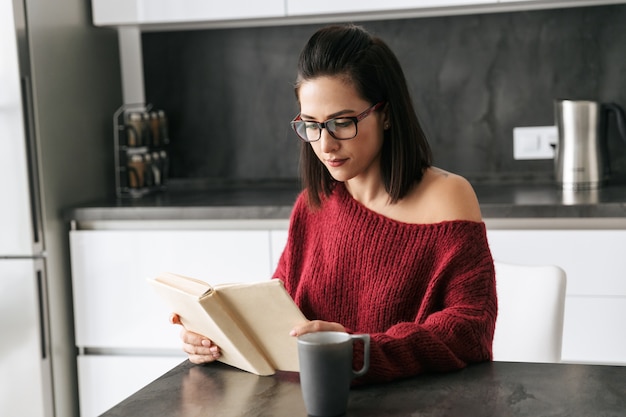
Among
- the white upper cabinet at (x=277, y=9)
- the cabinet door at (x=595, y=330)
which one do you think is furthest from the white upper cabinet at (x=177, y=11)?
the cabinet door at (x=595, y=330)

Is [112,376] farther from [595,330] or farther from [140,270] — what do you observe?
[595,330]

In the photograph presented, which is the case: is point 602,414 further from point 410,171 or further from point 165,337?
point 165,337

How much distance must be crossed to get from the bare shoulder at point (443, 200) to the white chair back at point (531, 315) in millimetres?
233

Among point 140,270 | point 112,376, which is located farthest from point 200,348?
point 112,376

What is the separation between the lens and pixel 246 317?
1.26 meters

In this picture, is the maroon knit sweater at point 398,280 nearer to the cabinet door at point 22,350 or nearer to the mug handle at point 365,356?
the mug handle at point 365,356

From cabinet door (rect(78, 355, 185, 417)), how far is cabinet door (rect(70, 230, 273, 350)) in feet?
0.15

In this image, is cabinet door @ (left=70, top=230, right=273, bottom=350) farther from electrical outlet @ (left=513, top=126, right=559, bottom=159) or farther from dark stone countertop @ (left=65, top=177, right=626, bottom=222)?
electrical outlet @ (left=513, top=126, right=559, bottom=159)

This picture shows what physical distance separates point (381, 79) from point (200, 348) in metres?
0.57

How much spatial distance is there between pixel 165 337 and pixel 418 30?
1.28 meters

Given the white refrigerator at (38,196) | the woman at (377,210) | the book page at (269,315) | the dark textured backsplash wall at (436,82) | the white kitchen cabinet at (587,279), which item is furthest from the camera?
the dark textured backsplash wall at (436,82)

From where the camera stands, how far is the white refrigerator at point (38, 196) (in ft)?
8.38

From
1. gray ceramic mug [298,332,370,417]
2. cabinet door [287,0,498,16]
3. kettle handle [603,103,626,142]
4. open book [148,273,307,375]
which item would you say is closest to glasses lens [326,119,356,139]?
open book [148,273,307,375]

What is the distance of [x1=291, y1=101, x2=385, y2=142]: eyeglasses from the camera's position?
149 centimetres
